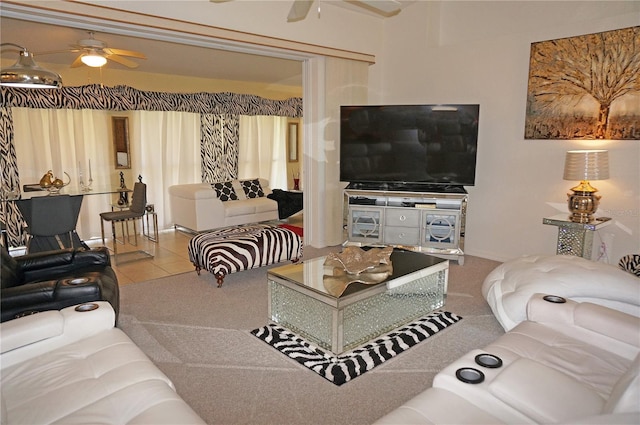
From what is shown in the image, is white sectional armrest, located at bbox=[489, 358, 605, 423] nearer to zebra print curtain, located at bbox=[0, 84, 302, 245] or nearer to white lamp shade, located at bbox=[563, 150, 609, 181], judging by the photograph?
white lamp shade, located at bbox=[563, 150, 609, 181]

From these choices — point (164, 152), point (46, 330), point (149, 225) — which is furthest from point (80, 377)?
point (164, 152)

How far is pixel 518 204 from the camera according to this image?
486 cm

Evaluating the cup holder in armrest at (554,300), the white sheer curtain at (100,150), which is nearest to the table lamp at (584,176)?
the cup holder in armrest at (554,300)

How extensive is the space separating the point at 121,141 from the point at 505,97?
553 centimetres

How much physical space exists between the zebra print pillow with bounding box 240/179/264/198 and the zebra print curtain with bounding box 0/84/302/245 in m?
0.64

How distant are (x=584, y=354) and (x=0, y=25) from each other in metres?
5.68

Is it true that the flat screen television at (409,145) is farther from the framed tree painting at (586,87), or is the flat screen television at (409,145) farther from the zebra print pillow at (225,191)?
the zebra print pillow at (225,191)

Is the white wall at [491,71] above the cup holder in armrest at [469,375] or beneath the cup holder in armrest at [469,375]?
above

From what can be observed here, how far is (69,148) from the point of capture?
20.4 feet

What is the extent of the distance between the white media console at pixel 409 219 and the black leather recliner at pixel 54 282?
2.83 metres

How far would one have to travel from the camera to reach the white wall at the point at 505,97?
13.6 feet

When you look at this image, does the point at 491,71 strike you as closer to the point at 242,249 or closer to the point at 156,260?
the point at 242,249

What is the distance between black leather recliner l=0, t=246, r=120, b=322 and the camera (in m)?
2.51

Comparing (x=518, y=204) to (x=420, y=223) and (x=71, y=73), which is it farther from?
(x=71, y=73)
